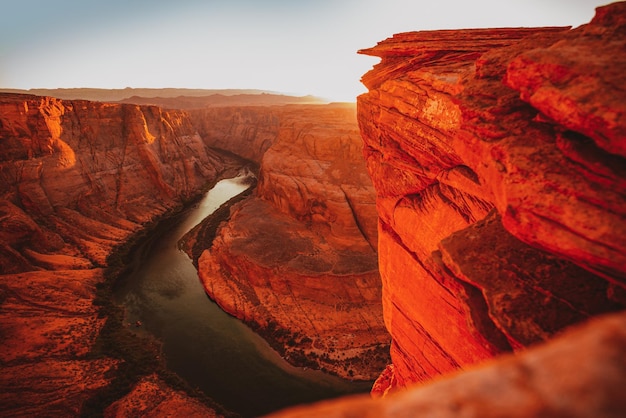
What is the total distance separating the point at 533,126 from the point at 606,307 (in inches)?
108

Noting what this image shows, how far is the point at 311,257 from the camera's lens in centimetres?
2578

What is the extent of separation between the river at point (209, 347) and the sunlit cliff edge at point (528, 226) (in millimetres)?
12578

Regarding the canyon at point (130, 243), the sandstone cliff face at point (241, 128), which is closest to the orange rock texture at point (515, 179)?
the canyon at point (130, 243)

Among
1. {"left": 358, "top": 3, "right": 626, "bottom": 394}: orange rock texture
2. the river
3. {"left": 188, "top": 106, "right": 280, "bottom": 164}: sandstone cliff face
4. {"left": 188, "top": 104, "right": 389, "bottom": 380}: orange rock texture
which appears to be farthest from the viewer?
{"left": 188, "top": 106, "right": 280, "bottom": 164}: sandstone cliff face

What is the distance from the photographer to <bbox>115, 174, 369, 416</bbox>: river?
1811 centimetres

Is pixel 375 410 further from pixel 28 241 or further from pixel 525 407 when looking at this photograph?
pixel 28 241

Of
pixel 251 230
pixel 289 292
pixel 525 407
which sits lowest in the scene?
pixel 289 292

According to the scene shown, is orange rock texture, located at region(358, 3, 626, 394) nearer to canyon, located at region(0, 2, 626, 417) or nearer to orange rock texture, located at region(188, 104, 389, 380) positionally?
canyon, located at region(0, 2, 626, 417)

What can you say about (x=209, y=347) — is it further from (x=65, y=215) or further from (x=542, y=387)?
(x=542, y=387)

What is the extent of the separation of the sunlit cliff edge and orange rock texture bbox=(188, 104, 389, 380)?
13.7m

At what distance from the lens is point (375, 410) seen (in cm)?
188

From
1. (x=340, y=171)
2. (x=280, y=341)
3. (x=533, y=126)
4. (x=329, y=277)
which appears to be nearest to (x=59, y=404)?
(x=280, y=341)

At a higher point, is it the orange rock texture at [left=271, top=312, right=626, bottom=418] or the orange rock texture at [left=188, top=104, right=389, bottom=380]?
the orange rock texture at [left=271, top=312, right=626, bottom=418]

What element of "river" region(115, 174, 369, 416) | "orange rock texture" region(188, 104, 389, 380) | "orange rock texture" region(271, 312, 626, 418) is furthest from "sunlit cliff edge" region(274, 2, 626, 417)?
"orange rock texture" region(188, 104, 389, 380)
